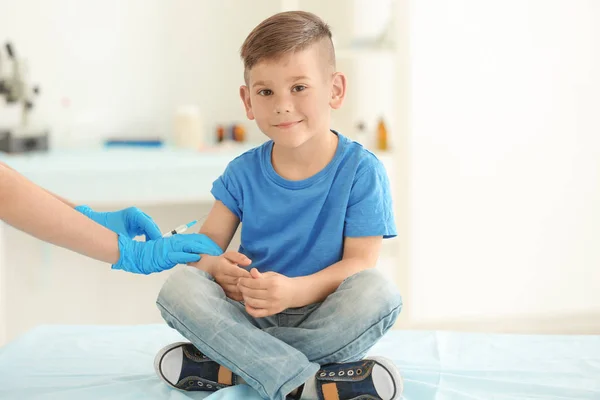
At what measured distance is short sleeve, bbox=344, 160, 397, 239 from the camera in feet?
4.91

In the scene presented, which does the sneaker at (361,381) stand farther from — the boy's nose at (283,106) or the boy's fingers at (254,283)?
the boy's nose at (283,106)

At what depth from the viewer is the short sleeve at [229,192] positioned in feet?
5.23

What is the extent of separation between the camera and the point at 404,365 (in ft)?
5.15

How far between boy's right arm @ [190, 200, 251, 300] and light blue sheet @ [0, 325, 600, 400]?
0.20 metres

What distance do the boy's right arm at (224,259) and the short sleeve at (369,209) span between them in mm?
218

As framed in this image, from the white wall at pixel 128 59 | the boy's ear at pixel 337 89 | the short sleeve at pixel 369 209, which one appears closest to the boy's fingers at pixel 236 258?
the short sleeve at pixel 369 209

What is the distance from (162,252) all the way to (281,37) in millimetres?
476

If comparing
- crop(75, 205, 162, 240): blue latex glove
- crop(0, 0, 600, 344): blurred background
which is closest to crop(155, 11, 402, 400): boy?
crop(75, 205, 162, 240): blue latex glove

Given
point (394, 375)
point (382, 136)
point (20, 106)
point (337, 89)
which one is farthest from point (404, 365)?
point (20, 106)

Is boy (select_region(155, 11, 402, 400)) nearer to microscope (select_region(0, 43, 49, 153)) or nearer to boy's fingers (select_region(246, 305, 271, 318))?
boy's fingers (select_region(246, 305, 271, 318))

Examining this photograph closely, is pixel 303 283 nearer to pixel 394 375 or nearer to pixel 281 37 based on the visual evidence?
pixel 394 375

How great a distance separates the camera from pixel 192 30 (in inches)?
114

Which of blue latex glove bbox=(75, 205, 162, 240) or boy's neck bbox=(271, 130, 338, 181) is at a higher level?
boy's neck bbox=(271, 130, 338, 181)

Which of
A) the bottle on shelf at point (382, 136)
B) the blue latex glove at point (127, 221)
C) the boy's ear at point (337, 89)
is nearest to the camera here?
the boy's ear at point (337, 89)
